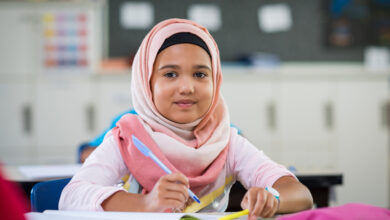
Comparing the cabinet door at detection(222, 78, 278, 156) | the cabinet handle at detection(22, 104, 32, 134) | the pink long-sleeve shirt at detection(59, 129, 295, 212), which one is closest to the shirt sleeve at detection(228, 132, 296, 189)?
the pink long-sleeve shirt at detection(59, 129, 295, 212)

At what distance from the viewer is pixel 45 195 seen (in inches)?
43.0

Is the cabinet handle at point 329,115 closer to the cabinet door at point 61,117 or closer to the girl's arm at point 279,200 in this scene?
the cabinet door at point 61,117

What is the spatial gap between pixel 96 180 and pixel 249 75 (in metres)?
2.78

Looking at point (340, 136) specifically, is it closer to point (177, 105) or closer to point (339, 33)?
point (339, 33)

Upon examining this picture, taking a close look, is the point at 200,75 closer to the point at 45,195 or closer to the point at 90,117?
the point at 45,195

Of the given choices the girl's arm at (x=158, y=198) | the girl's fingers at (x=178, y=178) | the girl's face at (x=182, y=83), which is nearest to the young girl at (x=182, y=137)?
the girl's face at (x=182, y=83)

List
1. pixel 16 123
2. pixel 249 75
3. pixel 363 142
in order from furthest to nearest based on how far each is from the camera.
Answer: pixel 363 142 < pixel 249 75 < pixel 16 123

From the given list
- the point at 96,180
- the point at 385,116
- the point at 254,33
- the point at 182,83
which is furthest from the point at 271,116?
the point at 96,180

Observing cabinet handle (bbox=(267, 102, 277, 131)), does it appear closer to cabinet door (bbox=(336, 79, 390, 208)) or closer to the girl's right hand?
cabinet door (bbox=(336, 79, 390, 208))

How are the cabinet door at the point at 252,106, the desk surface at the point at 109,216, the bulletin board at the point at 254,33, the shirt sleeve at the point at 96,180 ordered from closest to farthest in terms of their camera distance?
1. the desk surface at the point at 109,216
2. the shirt sleeve at the point at 96,180
3. the cabinet door at the point at 252,106
4. the bulletin board at the point at 254,33

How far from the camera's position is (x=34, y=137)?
3.52 meters

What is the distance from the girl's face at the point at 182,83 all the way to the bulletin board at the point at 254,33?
287 cm

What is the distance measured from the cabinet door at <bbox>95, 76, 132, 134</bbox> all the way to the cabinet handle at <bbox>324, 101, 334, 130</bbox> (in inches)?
64.5

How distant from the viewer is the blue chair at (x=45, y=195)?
3.50 ft
